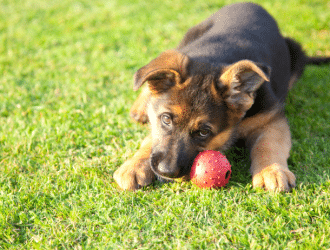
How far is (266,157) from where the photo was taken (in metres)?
3.08

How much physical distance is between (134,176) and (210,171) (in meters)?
0.72

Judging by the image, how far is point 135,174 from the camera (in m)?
3.02

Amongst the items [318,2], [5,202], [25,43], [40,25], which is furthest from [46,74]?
[318,2]

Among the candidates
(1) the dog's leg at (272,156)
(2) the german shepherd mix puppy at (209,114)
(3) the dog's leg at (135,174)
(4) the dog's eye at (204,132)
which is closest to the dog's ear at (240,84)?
(2) the german shepherd mix puppy at (209,114)

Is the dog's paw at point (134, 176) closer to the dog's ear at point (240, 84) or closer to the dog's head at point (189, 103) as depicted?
the dog's head at point (189, 103)

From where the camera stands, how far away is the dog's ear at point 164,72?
2850 mm

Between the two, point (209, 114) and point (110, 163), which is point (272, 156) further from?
point (110, 163)

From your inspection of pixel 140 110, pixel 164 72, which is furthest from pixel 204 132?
pixel 140 110

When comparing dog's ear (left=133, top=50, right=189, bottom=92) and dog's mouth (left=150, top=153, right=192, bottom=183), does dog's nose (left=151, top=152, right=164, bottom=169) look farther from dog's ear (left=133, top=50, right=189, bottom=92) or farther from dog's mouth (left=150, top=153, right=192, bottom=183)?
dog's ear (left=133, top=50, right=189, bottom=92)

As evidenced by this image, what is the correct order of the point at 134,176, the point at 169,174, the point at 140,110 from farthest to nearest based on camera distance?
the point at 140,110 → the point at 134,176 → the point at 169,174

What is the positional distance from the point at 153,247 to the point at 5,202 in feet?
4.73

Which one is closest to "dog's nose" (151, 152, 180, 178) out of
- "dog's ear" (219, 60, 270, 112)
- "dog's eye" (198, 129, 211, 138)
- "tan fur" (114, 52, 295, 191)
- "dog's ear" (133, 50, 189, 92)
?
"tan fur" (114, 52, 295, 191)

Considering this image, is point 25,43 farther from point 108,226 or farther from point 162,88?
point 108,226

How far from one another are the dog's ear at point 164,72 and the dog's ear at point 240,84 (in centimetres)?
39
